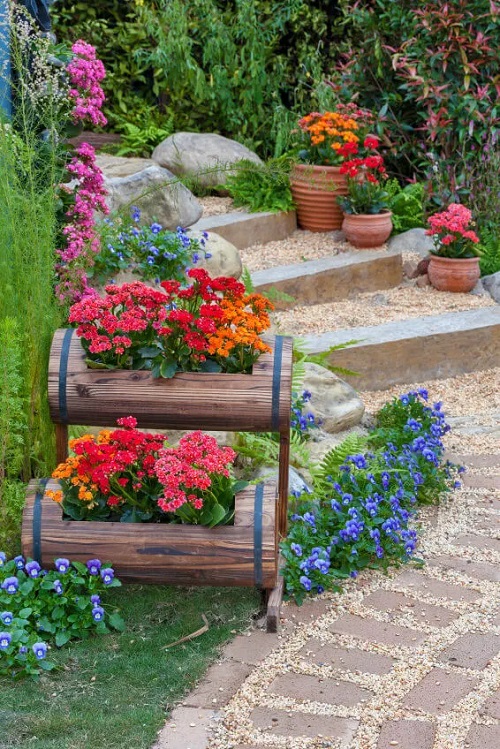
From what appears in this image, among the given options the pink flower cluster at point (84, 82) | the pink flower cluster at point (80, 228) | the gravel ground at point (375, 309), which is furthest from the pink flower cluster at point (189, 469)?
the gravel ground at point (375, 309)

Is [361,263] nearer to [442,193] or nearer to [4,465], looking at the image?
[442,193]

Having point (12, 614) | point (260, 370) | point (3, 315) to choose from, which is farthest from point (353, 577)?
point (3, 315)

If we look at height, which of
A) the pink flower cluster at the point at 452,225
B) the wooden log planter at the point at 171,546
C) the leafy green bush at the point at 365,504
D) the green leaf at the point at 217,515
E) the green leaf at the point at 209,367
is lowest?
the leafy green bush at the point at 365,504

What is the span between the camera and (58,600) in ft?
11.8

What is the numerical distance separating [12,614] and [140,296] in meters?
1.27

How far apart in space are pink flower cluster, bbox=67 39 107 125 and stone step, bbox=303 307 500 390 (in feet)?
6.49

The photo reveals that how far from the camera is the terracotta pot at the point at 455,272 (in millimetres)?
7172

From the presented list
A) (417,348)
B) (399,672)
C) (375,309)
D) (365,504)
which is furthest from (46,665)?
(375,309)

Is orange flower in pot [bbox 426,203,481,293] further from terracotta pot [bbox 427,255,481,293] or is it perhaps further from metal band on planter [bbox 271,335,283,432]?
metal band on planter [bbox 271,335,283,432]

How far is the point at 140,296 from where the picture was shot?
393cm

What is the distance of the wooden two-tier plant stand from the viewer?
11.8 ft

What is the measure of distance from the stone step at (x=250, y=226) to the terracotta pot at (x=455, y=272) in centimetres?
132

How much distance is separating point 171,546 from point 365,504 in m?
0.99

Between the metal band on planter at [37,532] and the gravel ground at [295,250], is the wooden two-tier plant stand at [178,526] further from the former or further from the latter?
the gravel ground at [295,250]
